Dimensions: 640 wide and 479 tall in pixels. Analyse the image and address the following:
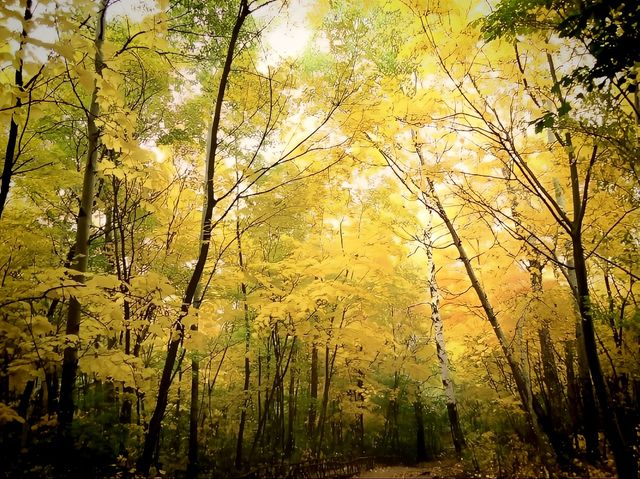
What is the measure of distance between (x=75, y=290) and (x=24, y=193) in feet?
21.2

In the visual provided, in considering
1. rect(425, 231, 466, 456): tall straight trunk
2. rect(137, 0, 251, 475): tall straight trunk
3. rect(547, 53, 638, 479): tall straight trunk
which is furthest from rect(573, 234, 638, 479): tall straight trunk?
rect(425, 231, 466, 456): tall straight trunk

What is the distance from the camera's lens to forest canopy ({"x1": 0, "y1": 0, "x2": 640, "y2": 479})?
111 inches

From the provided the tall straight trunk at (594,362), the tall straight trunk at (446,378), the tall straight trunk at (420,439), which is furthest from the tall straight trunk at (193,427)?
the tall straight trunk at (420,439)

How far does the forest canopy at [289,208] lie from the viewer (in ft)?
9.23

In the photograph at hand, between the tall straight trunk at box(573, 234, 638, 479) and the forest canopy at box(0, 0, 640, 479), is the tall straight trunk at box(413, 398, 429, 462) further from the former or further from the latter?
the tall straight trunk at box(573, 234, 638, 479)

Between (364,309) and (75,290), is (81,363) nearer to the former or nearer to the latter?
(75,290)

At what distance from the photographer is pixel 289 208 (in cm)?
743

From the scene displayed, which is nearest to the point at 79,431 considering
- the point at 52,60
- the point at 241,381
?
the point at 52,60

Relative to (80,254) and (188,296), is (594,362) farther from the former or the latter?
(80,254)

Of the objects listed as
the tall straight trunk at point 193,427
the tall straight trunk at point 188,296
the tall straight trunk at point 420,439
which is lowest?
the tall straight trunk at point 420,439

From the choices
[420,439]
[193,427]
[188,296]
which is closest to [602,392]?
[188,296]

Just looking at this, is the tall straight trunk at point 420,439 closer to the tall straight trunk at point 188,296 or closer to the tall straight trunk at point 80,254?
the tall straight trunk at point 80,254

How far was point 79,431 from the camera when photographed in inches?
165

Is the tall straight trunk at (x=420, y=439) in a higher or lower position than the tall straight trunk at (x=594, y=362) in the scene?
lower
